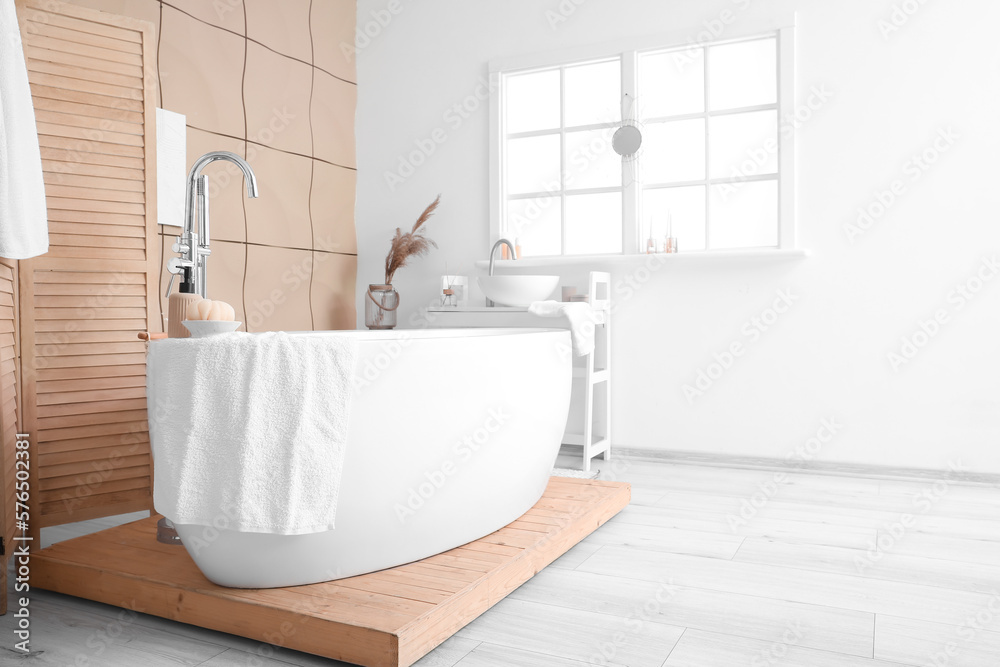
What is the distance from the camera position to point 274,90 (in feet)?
12.0

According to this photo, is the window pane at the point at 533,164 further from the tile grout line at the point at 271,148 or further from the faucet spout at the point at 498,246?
the tile grout line at the point at 271,148

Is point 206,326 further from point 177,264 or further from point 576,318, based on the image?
point 576,318

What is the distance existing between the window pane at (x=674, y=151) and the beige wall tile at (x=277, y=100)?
1.74 metres

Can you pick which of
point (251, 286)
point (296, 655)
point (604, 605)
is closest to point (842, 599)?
point (604, 605)

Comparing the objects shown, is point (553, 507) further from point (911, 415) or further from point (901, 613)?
point (911, 415)

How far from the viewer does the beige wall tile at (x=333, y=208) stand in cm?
392

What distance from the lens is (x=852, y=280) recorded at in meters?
3.17

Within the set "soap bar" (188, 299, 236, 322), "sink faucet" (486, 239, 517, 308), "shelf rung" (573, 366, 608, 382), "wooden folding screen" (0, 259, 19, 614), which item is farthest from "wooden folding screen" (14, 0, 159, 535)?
"shelf rung" (573, 366, 608, 382)

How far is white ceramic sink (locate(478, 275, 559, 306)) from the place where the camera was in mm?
3357

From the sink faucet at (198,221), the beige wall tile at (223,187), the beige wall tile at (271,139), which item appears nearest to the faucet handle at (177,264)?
the sink faucet at (198,221)

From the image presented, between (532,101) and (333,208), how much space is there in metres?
1.21

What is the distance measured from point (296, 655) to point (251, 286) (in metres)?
2.29

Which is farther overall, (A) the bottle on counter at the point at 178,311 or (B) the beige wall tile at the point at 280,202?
(B) the beige wall tile at the point at 280,202

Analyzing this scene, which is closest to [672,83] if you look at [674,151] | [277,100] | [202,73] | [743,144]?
[674,151]
